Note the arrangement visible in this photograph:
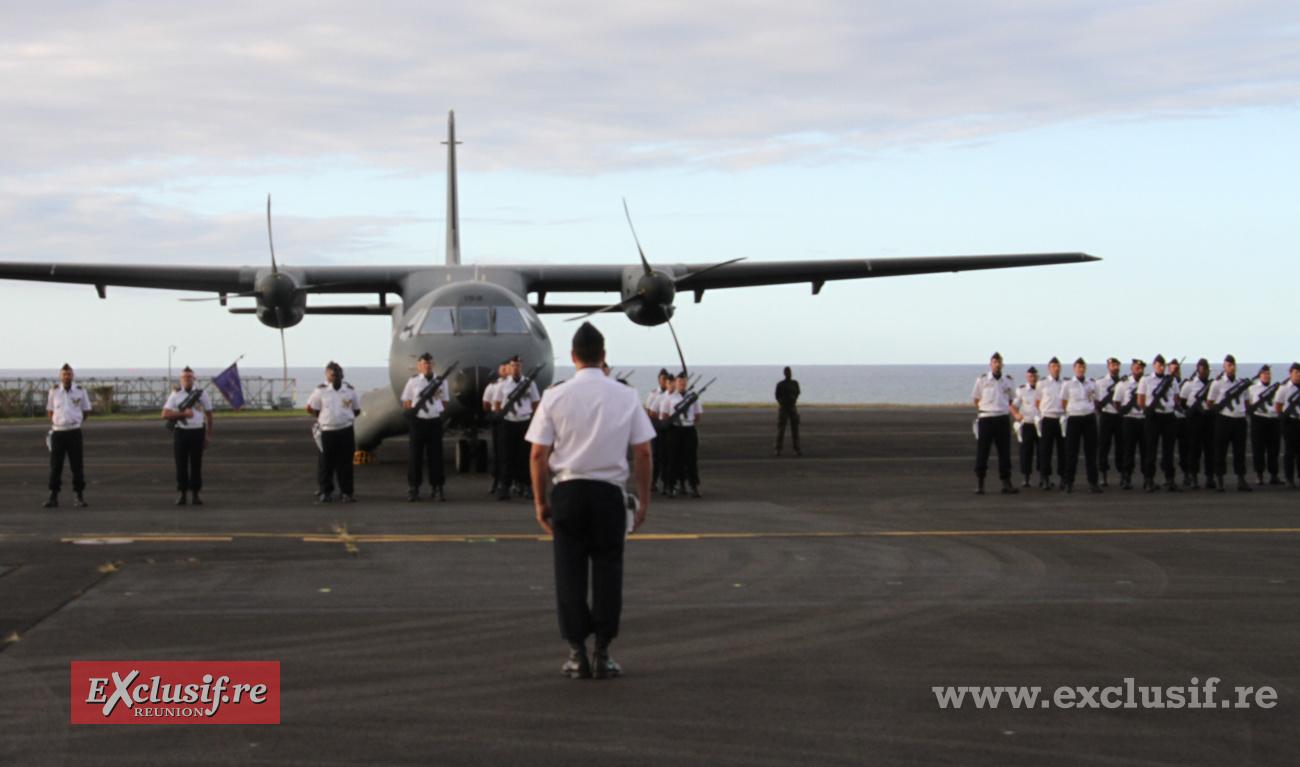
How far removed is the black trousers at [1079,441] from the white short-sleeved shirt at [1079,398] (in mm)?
86

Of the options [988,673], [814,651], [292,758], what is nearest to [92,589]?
[292,758]

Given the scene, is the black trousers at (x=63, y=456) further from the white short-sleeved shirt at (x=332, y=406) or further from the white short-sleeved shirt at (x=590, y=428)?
the white short-sleeved shirt at (x=590, y=428)

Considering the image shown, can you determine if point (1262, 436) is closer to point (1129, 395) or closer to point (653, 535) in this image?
point (1129, 395)

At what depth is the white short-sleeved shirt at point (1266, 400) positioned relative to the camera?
1677cm

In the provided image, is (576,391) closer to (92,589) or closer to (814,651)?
(814,651)

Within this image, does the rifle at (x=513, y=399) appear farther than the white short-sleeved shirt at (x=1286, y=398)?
No

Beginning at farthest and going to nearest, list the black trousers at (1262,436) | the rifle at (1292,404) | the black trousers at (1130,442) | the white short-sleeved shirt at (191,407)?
1. the black trousers at (1262,436)
2. the black trousers at (1130,442)
3. the rifle at (1292,404)
4. the white short-sleeved shirt at (191,407)

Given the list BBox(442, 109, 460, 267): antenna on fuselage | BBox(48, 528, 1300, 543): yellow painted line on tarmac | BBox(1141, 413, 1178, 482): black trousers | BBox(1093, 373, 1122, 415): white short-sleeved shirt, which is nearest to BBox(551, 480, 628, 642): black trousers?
BBox(48, 528, 1300, 543): yellow painted line on tarmac

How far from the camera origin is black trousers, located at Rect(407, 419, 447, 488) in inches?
573

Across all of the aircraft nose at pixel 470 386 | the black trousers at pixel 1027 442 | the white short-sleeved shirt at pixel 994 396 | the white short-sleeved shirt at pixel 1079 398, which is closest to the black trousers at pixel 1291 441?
the white short-sleeved shirt at pixel 1079 398

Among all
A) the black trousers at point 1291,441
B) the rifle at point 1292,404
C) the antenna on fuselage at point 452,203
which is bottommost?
the black trousers at point 1291,441

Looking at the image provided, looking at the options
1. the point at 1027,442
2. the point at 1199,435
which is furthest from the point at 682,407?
the point at 1199,435

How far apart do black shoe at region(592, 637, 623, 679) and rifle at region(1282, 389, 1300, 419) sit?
14.1 metres

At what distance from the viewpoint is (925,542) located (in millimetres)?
10797
